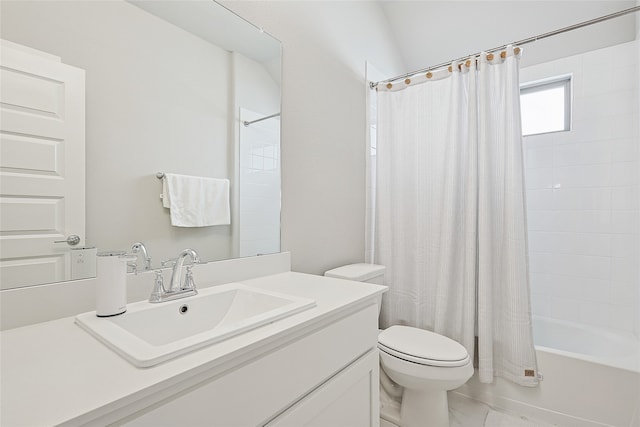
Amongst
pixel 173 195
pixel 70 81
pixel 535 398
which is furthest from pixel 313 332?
pixel 535 398

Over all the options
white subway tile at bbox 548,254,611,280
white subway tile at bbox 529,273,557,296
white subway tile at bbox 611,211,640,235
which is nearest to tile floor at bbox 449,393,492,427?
white subway tile at bbox 529,273,557,296

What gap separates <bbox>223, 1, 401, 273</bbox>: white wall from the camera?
62.2 inches

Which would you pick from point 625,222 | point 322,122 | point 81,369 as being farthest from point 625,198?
point 81,369

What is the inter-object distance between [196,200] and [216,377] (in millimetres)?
718

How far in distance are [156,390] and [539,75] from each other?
287 centimetres

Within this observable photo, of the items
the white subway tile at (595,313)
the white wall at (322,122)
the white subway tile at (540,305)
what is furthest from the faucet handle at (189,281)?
the white subway tile at (595,313)

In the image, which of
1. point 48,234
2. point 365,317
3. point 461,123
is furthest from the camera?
point 461,123

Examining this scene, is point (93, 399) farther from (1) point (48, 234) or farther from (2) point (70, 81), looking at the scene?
(2) point (70, 81)

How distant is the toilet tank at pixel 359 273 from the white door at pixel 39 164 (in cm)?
117

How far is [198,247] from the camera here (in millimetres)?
1186

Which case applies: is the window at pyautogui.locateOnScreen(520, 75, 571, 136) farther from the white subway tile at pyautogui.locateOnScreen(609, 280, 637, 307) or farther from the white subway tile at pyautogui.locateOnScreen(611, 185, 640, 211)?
the white subway tile at pyautogui.locateOnScreen(609, 280, 637, 307)

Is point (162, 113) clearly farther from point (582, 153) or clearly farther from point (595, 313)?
point (595, 313)

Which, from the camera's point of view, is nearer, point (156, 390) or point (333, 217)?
point (156, 390)

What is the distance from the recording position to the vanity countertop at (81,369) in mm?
460
